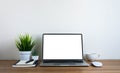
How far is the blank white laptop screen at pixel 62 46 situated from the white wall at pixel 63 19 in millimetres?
134

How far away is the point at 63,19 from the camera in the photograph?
1.77 metres

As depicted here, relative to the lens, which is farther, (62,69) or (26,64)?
(26,64)

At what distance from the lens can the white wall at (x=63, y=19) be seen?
1.76 metres

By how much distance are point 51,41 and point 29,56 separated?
27cm

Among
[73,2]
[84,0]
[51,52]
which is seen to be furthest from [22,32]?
[84,0]

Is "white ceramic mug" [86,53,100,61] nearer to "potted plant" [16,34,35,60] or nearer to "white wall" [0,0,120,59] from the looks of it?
"white wall" [0,0,120,59]

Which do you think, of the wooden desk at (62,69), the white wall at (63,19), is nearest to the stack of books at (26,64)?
the wooden desk at (62,69)

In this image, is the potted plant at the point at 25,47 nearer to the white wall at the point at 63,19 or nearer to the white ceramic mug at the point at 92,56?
the white wall at the point at 63,19

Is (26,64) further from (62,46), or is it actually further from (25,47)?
(62,46)

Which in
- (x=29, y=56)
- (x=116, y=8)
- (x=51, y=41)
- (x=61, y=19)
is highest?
(x=116, y=8)

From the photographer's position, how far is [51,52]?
5.32ft

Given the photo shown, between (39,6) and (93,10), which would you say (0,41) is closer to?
(39,6)

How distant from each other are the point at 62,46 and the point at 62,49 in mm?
31

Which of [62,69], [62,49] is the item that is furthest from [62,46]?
[62,69]
